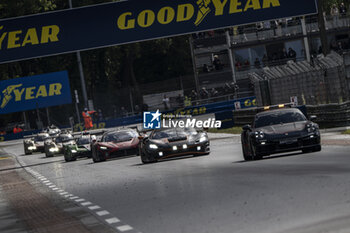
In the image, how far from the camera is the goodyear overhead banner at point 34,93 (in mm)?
68750

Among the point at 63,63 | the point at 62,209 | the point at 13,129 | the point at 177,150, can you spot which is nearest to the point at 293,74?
the point at 177,150

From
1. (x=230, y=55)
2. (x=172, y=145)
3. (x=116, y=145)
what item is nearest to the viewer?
(x=172, y=145)

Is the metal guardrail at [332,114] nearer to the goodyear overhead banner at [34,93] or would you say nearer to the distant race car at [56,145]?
the distant race car at [56,145]

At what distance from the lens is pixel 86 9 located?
1722 inches

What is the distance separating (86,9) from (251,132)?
80.8 feet

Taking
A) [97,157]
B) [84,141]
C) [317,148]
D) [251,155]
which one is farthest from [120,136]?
[317,148]

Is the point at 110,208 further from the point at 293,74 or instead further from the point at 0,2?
the point at 0,2

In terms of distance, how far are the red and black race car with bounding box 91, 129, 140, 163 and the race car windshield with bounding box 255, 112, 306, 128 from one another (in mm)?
11675

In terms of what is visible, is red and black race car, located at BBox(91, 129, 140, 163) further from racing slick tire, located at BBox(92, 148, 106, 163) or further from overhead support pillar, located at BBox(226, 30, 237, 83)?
overhead support pillar, located at BBox(226, 30, 237, 83)

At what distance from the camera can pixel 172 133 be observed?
27125mm

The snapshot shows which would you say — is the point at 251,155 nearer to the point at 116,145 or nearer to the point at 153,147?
the point at 153,147

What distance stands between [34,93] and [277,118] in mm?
50024

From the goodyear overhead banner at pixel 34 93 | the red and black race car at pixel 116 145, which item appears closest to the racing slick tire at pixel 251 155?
the red and black race car at pixel 116 145

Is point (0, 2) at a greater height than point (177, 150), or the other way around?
point (0, 2)
